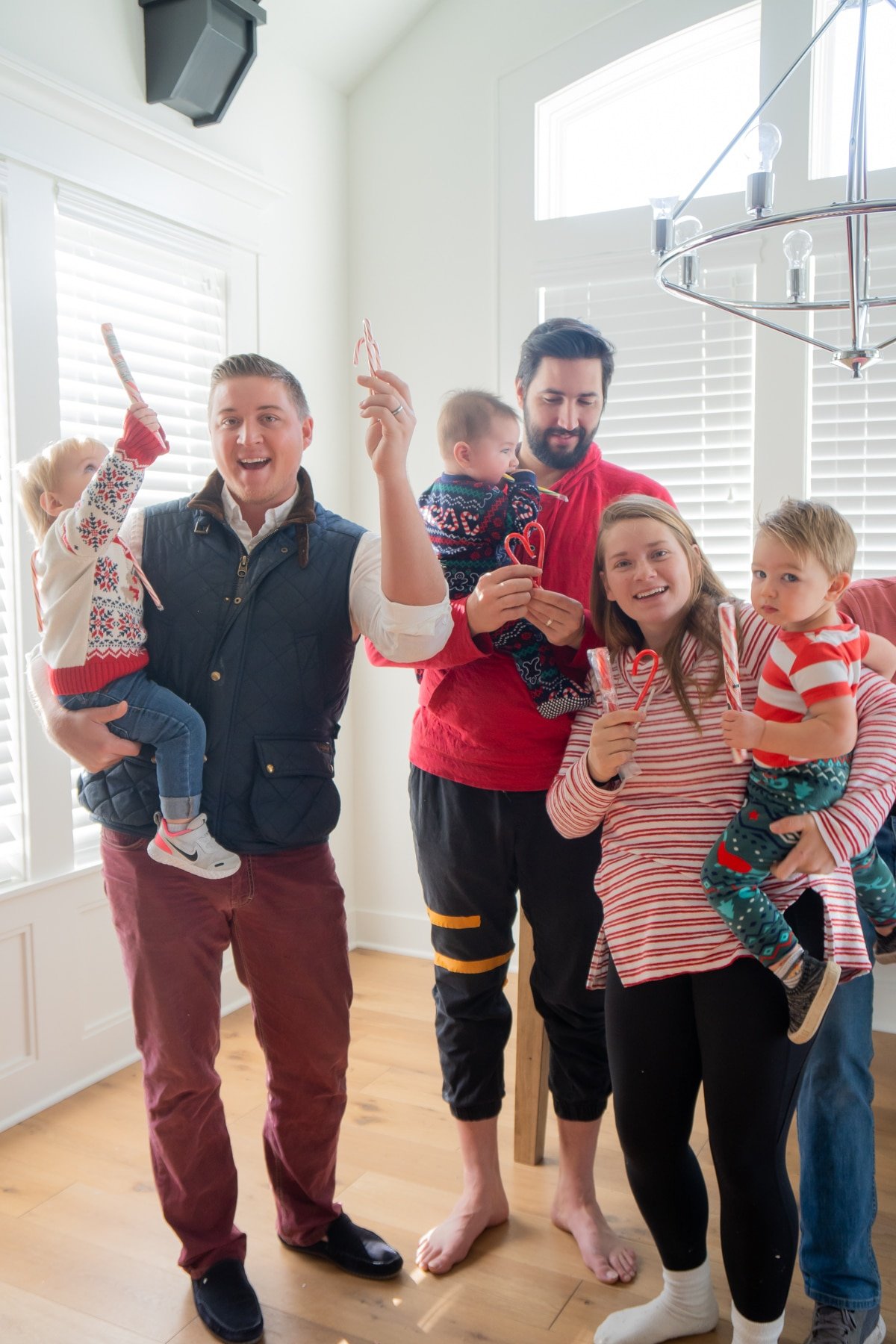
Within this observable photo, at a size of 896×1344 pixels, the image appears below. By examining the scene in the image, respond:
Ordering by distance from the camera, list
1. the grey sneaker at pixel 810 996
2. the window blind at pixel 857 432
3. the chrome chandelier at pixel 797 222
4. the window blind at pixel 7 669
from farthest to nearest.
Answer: the window blind at pixel 857 432
the window blind at pixel 7 669
the grey sneaker at pixel 810 996
the chrome chandelier at pixel 797 222

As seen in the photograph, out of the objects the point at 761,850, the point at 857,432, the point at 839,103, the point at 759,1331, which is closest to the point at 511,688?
the point at 761,850

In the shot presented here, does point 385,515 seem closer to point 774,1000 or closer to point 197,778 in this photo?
point 197,778

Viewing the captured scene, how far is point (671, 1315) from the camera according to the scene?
5.62 feet

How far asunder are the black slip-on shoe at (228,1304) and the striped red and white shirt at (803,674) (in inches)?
49.8

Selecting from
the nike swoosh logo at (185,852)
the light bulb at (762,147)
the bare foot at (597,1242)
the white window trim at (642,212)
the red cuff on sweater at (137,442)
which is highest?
the white window trim at (642,212)

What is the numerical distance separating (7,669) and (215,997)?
3.61ft

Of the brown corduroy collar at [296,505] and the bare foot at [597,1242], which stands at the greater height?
the brown corduroy collar at [296,505]

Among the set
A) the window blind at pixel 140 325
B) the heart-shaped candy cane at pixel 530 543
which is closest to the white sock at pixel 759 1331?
the heart-shaped candy cane at pixel 530 543

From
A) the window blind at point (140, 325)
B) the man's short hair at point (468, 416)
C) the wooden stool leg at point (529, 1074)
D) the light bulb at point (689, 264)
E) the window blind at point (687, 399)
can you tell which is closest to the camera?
the light bulb at point (689, 264)

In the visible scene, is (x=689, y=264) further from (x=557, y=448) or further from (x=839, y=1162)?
(x=839, y=1162)

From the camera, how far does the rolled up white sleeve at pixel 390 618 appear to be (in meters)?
1.67

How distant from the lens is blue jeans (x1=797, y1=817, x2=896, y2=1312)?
66.2 inches

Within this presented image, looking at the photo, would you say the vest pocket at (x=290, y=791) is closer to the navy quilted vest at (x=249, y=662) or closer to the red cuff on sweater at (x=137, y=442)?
the navy quilted vest at (x=249, y=662)

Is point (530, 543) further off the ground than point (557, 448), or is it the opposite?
point (557, 448)
